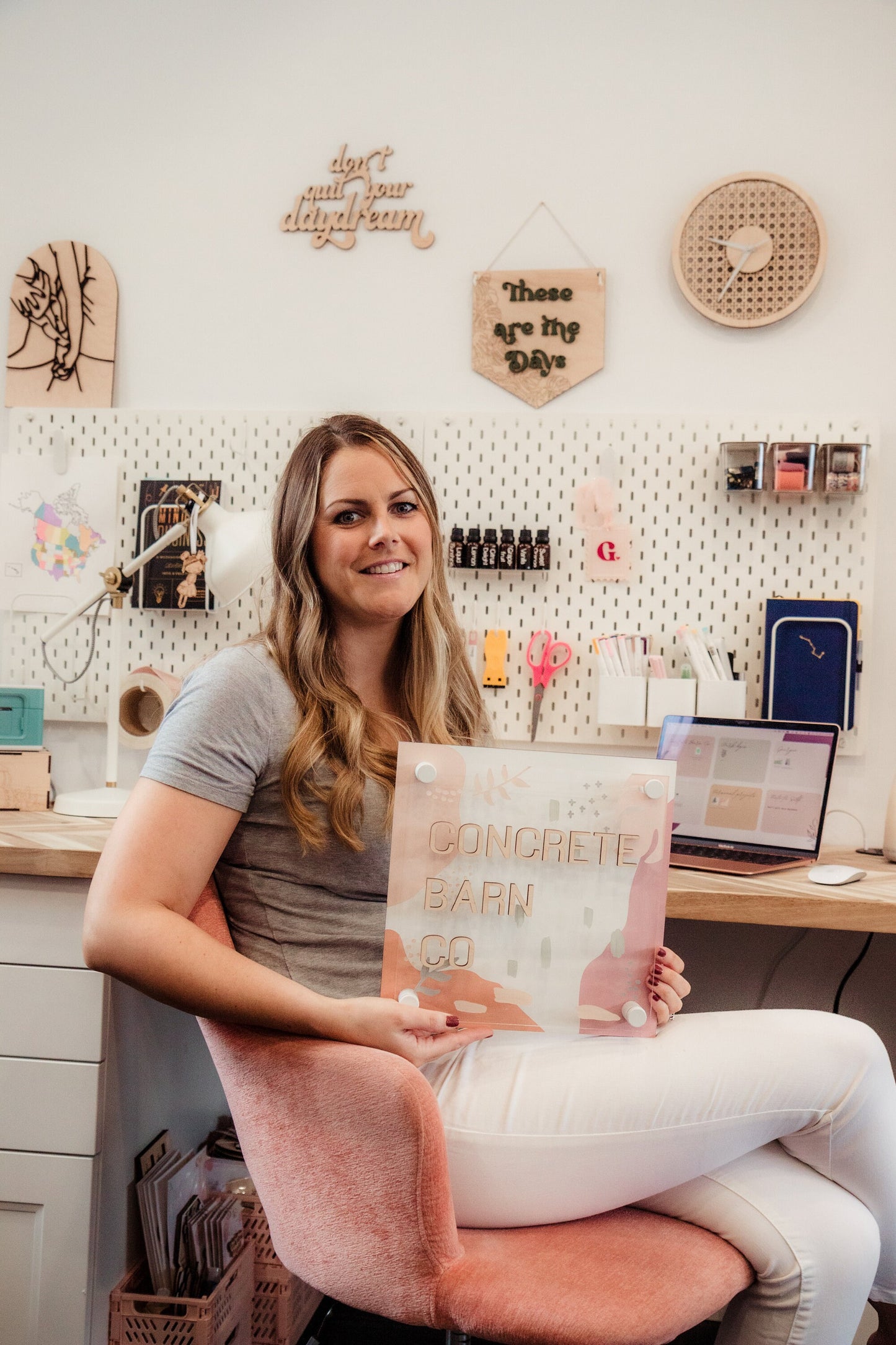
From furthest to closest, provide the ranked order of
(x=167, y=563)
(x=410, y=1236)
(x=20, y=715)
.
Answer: (x=167, y=563), (x=20, y=715), (x=410, y=1236)

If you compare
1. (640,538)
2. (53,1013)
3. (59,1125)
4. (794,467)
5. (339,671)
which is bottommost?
(59,1125)

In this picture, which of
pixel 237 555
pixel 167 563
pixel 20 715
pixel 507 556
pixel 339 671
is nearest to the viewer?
pixel 339 671

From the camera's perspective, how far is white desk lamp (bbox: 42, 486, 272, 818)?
5.67 ft

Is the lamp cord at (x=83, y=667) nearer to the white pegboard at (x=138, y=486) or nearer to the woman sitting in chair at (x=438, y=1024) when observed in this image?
the white pegboard at (x=138, y=486)

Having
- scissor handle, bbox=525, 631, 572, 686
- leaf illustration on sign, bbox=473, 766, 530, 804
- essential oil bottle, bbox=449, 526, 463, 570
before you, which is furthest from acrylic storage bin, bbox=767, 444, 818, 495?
leaf illustration on sign, bbox=473, 766, 530, 804

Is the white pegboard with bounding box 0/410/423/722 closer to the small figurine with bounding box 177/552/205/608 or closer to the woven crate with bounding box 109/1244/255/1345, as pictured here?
the small figurine with bounding box 177/552/205/608

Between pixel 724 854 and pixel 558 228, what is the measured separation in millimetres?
1266

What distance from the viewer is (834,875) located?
1.46m

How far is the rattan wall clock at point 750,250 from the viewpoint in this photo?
1.88 metres

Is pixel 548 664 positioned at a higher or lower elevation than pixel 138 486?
lower

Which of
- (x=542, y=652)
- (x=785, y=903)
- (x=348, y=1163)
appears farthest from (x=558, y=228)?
(x=348, y=1163)

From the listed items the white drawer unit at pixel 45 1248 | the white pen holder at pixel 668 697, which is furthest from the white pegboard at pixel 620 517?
the white drawer unit at pixel 45 1248

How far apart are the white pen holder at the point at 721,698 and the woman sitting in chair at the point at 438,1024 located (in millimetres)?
832

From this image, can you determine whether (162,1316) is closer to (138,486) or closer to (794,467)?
(138,486)
